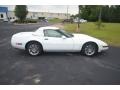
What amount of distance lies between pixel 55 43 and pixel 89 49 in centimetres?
124

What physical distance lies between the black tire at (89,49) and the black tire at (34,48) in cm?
157

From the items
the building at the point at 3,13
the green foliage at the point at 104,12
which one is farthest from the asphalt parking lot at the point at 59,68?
the green foliage at the point at 104,12

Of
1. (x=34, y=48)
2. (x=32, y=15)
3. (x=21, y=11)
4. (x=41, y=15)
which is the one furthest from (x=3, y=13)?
(x=34, y=48)

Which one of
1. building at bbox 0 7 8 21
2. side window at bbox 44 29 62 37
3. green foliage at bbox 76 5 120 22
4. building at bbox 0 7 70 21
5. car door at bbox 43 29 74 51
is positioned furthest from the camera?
green foliage at bbox 76 5 120 22

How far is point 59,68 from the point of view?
5.00 meters

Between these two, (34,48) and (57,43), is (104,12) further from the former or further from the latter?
(34,48)

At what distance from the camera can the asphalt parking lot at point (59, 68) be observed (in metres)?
4.18

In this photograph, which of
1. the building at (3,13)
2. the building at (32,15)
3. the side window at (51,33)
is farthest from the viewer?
the building at (32,15)

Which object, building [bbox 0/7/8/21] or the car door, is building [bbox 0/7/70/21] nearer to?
building [bbox 0/7/8/21]

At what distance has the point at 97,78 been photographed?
4332 mm

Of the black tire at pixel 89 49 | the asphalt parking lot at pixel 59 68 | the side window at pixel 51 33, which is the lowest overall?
the asphalt parking lot at pixel 59 68

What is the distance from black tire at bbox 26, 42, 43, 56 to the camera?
627 centimetres

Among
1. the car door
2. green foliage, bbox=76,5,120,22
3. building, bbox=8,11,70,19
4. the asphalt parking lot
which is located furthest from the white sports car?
green foliage, bbox=76,5,120,22

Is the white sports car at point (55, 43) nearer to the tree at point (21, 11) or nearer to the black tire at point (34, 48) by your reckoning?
the black tire at point (34, 48)
